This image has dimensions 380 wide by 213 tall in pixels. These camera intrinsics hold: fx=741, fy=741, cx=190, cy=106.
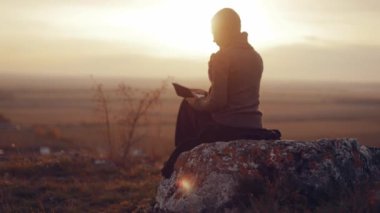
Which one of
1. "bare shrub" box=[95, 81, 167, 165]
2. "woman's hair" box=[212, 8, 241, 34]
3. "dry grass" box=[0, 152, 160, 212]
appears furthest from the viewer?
"bare shrub" box=[95, 81, 167, 165]

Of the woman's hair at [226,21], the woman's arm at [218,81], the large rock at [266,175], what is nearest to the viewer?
the large rock at [266,175]

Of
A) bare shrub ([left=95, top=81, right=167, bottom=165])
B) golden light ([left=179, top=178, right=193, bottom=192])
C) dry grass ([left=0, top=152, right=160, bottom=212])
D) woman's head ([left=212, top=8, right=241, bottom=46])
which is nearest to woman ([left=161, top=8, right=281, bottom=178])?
woman's head ([left=212, top=8, right=241, bottom=46])

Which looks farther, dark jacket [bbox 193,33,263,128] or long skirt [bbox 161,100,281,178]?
long skirt [bbox 161,100,281,178]

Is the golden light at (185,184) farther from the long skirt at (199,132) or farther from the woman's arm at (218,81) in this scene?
the woman's arm at (218,81)

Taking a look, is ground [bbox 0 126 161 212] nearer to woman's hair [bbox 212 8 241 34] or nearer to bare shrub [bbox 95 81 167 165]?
bare shrub [bbox 95 81 167 165]

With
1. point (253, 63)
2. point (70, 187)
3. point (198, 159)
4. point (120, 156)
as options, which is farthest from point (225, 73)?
point (120, 156)

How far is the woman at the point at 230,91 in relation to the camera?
7945mm

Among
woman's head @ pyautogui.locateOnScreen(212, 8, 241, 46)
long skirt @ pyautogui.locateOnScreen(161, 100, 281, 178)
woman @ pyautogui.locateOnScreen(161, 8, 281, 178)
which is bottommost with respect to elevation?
long skirt @ pyautogui.locateOnScreen(161, 100, 281, 178)

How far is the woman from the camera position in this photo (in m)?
7.95

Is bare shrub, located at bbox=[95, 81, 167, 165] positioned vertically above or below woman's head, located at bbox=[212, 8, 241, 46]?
below

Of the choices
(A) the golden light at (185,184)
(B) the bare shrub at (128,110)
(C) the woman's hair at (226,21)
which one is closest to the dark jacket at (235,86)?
(C) the woman's hair at (226,21)

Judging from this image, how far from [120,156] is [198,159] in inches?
331

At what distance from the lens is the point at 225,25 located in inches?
318

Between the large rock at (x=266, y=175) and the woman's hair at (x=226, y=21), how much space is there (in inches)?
48.4
